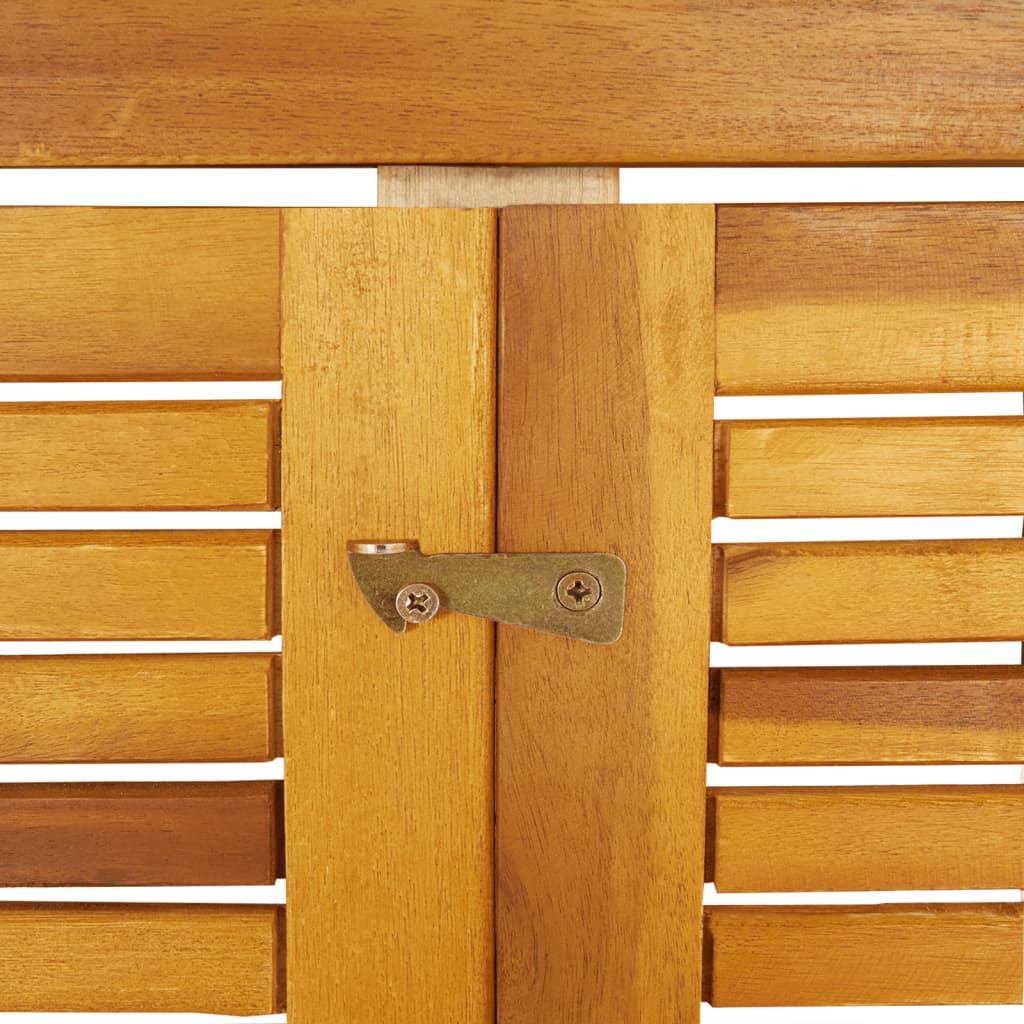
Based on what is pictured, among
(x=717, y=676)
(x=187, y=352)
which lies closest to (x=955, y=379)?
(x=717, y=676)

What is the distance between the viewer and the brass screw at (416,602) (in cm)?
86

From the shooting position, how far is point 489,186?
2.93ft

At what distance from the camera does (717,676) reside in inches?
36.6

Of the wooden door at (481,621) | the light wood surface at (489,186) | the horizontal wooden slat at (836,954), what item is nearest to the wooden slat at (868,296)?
the wooden door at (481,621)

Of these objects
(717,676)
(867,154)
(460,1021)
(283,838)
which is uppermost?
(867,154)

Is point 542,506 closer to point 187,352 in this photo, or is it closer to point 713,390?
point 713,390

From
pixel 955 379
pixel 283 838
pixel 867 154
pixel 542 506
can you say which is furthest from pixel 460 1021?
pixel 867 154

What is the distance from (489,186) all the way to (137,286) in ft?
1.02

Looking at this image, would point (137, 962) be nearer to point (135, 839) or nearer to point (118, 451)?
point (135, 839)

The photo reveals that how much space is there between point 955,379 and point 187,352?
0.66 metres

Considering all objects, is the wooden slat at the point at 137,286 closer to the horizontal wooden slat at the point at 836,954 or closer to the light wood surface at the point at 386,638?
the light wood surface at the point at 386,638

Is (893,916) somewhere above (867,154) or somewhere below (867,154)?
below

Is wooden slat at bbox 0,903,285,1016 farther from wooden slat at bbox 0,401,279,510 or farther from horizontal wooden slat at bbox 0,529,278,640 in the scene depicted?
wooden slat at bbox 0,401,279,510

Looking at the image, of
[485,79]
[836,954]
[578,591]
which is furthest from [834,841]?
[485,79]
